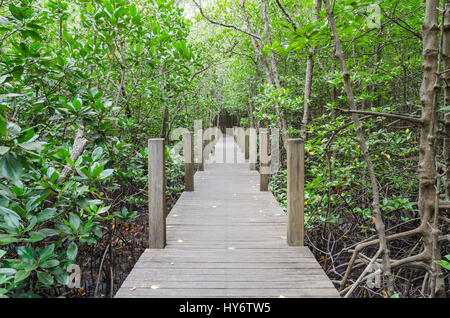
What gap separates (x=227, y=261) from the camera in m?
2.66

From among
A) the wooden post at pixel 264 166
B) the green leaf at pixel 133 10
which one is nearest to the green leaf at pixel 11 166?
the green leaf at pixel 133 10

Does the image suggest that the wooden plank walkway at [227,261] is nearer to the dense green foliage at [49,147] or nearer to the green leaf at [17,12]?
the dense green foliage at [49,147]

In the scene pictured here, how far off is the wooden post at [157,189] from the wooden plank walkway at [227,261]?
0.49 ft

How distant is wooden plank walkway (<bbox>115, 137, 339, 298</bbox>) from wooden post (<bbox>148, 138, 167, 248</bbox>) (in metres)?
0.15

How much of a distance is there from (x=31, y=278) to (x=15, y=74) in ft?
5.35

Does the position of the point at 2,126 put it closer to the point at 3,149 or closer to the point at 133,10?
the point at 3,149

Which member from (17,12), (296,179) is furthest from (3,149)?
(296,179)

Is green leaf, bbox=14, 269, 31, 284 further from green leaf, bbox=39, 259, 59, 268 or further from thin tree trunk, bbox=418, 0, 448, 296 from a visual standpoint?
thin tree trunk, bbox=418, 0, 448, 296

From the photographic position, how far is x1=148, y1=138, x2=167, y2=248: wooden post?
280cm

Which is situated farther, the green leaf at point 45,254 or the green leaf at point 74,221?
the green leaf at point 74,221

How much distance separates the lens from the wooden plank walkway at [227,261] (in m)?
2.20

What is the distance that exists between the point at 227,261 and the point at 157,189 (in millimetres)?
962
